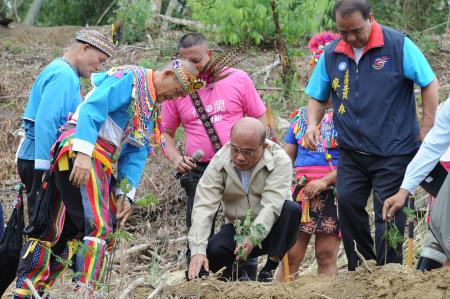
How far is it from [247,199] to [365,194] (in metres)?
0.81

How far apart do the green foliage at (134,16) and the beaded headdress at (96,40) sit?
4.94 m

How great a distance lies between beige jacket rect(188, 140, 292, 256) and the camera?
6105mm

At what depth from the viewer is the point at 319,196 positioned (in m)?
6.86

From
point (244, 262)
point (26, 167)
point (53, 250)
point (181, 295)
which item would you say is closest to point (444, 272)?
point (181, 295)

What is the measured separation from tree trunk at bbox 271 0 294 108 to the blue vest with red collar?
4819mm

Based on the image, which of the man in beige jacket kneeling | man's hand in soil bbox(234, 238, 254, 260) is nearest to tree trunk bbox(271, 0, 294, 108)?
the man in beige jacket kneeling

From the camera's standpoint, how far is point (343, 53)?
6.27m

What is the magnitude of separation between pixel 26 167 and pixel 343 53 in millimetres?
2400

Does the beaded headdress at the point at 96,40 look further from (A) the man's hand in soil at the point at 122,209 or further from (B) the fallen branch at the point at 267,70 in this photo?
(B) the fallen branch at the point at 267,70

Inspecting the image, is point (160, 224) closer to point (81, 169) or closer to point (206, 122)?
point (206, 122)

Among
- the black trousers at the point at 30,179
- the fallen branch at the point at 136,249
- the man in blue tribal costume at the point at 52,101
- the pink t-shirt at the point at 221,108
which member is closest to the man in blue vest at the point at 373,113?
the pink t-shirt at the point at 221,108

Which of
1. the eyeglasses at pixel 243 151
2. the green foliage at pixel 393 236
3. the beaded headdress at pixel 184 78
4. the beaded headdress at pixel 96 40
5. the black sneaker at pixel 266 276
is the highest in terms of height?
the beaded headdress at pixel 96 40

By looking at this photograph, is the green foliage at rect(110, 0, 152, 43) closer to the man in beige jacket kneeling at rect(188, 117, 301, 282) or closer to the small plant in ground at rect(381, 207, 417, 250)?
the man in beige jacket kneeling at rect(188, 117, 301, 282)

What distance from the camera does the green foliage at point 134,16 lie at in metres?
12.5
